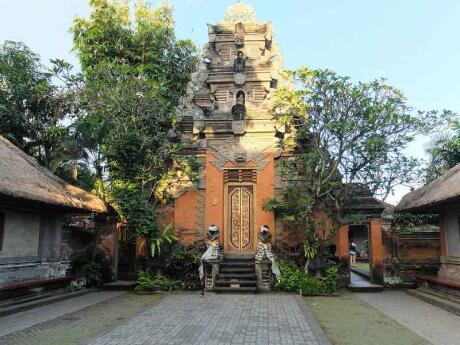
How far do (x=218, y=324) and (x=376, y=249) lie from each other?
793 cm

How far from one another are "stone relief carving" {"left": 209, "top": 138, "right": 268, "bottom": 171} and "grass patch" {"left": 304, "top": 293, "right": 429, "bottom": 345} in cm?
521

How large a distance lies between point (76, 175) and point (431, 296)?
12553 mm

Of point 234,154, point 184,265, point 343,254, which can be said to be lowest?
point 184,265

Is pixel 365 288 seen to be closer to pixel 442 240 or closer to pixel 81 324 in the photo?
pixel 442 240

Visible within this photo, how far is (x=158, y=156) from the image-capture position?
13969 millimetres

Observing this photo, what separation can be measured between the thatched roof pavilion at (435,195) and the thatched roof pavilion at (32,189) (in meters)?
9.68

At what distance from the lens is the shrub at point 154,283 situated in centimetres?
1225

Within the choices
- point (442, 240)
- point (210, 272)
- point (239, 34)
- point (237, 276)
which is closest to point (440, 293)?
point (442, 240)

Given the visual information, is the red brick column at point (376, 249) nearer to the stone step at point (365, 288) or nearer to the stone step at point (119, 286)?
the stone step at point (365, 288)

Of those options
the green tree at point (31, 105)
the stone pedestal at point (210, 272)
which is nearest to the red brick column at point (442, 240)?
the stone pedestal at point (210, 272)

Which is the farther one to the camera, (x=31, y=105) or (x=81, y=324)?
(x=31, y=105)

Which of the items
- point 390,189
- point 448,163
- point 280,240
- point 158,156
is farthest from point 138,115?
point 448,163

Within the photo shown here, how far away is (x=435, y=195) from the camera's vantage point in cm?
1112

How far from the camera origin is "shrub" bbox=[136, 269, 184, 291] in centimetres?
1225
